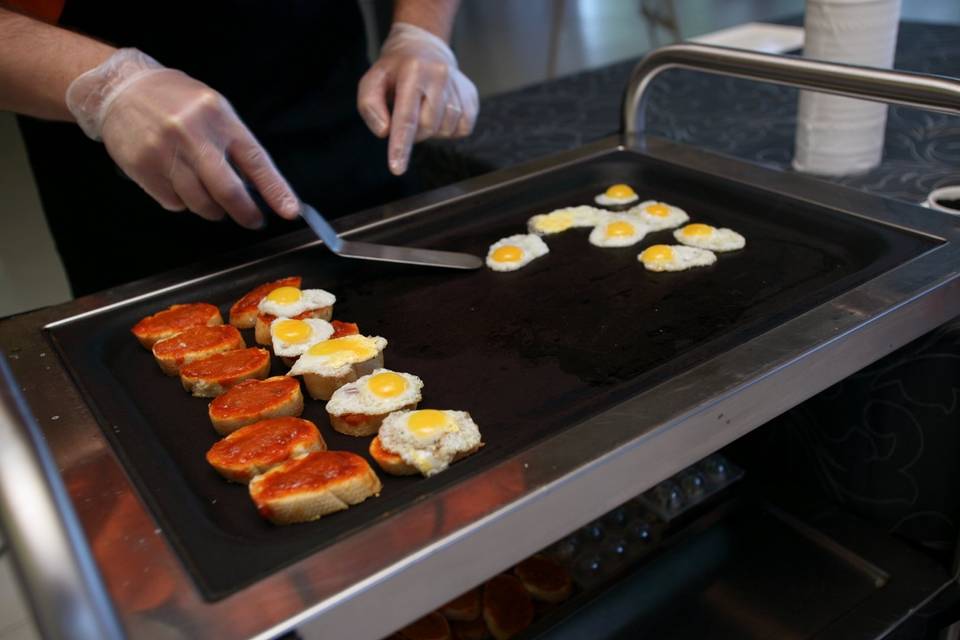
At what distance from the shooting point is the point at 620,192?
1604mm

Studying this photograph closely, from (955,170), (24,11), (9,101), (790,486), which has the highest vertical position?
(24,11)

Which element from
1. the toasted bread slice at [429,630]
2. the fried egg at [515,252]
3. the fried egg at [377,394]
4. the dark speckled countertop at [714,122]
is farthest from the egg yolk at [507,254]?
the dark speckled countertop at [714,122]

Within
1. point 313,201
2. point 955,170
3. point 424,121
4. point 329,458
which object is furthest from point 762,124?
point 329,458

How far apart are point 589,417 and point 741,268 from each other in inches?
21.1

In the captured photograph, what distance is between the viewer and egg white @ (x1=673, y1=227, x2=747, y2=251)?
140 cm

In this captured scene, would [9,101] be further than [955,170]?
No

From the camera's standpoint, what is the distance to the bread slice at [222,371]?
113cm

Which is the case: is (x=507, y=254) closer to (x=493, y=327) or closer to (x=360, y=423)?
(x=493, y=327)

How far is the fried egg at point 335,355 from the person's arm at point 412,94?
1.68 feet

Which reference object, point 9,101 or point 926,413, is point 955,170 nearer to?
point 926,413

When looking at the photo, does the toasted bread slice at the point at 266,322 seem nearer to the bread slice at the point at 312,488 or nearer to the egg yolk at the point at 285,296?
the egg yolk at the point at 285,296

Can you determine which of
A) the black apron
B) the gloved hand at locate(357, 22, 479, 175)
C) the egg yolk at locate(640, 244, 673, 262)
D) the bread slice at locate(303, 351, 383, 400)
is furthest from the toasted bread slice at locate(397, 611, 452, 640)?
the black apron

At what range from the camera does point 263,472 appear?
0.95 meters

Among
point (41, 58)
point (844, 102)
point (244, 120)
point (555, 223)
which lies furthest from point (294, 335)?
point (844, 102)
